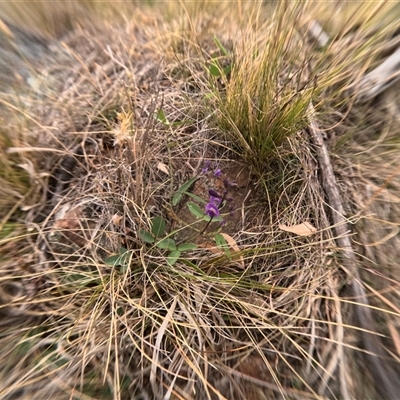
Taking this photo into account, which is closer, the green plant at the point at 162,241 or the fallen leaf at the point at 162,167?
the green plant at the point at 162,241

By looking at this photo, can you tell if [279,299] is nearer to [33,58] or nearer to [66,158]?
[66,158]

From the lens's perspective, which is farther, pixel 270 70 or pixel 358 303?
pixel 270 70

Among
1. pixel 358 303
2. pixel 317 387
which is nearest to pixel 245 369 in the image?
pixel 317 387

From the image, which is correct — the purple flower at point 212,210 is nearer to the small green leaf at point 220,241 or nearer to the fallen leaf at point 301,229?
the small green leaf at point 220,241

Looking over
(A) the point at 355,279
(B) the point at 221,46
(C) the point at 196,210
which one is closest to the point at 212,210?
(C) the point at 196,210

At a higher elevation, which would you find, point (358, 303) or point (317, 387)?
point (358, 303)

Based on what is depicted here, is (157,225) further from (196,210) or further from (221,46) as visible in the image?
(221,46)

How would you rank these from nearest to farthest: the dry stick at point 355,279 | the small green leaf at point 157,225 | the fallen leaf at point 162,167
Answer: the dry stick at point 355,279
the small green leaf at point 157,225
the fallen leaf at point 162,167

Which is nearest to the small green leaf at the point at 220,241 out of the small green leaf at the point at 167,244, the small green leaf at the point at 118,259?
the small green leaf at the point at 167,244
